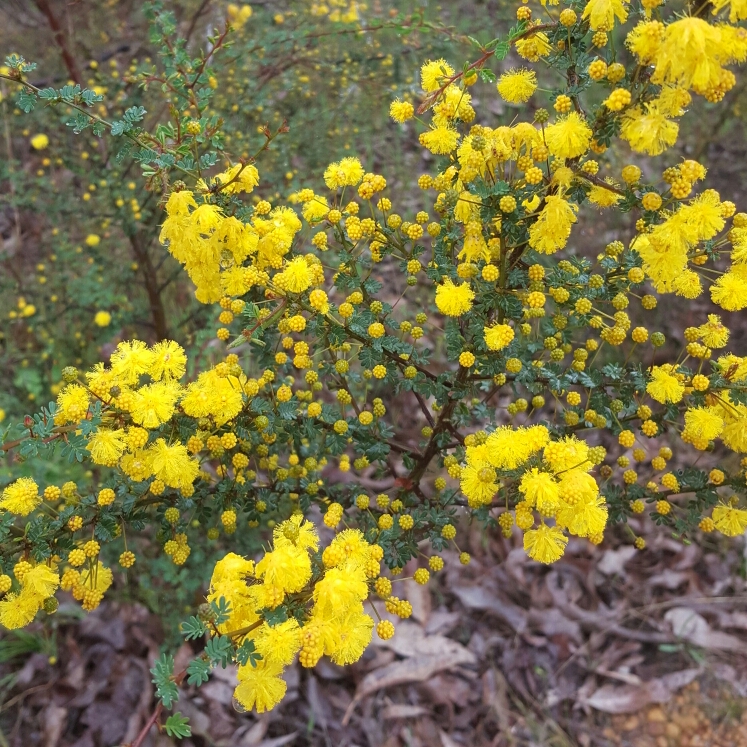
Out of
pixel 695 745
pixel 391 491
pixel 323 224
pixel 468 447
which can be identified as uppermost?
pixel 323 224

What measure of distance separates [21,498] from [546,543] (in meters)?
1.30

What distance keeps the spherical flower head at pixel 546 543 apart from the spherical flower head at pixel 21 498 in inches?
48.3

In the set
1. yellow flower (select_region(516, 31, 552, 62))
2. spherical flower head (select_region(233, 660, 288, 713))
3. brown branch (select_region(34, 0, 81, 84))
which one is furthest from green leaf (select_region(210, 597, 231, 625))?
brown branch (select_region(34, 0, 81, 84))

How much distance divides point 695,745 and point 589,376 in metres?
2.05

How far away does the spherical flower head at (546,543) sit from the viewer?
4.80ft

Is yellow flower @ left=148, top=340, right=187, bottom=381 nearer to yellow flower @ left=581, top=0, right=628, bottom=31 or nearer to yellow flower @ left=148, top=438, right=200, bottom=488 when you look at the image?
yellow flower @ left=148, top=438, right=200, bottom=488

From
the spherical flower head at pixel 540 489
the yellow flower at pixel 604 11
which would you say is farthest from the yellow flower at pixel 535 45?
the spherical flower head at pixel 540 489

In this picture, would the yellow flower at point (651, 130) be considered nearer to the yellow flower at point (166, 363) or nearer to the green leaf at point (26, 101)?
the yellow flower at point (166, 363)

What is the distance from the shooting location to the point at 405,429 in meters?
3.67

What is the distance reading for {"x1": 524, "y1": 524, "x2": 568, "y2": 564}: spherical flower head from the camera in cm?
146

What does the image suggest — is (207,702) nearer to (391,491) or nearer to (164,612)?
(164,612)

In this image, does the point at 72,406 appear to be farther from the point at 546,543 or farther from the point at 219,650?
the point at 546,543

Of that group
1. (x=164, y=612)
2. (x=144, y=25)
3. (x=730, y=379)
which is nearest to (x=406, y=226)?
(x=730, y=379)

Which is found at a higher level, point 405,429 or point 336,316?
point 336,316
